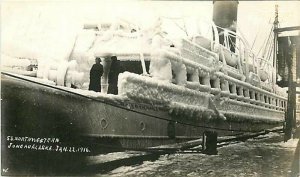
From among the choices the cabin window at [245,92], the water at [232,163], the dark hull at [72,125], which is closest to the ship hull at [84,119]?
the dark hull at [72,125]

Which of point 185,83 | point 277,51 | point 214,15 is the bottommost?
point 185,83

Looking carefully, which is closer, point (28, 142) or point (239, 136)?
point (28, 142)

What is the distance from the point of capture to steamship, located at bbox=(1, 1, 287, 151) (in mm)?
2379

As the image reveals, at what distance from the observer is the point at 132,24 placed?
2.53 meters

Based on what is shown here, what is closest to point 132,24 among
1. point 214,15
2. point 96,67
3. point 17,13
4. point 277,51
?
point 96,67

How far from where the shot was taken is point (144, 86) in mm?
2430

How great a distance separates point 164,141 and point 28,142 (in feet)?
2.55

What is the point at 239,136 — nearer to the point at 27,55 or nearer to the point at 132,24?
the point at 132,24

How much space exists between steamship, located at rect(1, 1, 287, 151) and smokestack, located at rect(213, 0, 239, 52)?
0.06 feet

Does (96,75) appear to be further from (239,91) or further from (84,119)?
(239,91)

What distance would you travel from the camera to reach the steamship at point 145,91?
2.38 m

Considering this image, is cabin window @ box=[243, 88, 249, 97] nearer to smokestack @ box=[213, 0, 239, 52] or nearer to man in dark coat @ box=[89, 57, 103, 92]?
smokestack @ box=[213, 0, 239, 52]

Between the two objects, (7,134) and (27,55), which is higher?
(27,55)

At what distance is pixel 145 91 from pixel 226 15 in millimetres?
607
